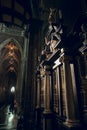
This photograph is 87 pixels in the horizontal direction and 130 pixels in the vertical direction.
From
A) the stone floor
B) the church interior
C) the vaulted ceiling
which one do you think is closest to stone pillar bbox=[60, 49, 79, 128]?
the church interior

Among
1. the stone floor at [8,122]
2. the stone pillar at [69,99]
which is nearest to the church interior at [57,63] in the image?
the stone pillar at [69,99]

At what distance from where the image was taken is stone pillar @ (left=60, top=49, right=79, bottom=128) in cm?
283

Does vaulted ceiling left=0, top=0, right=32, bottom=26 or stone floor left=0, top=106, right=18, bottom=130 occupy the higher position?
vaulted ceiling left=0, top=0, right=32, bottom=26

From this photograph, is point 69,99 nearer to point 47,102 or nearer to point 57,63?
point 57,63

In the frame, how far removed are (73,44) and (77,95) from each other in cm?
145

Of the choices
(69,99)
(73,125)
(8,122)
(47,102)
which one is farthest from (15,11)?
(73,125)

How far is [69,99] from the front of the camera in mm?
3064

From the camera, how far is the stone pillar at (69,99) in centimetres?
283

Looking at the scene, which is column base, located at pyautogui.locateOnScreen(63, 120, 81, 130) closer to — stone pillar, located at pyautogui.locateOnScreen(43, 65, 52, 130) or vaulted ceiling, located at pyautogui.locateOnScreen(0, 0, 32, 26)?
stone pillar, located at pyautogui.locateOnScreen(43, 65, 52, 130)

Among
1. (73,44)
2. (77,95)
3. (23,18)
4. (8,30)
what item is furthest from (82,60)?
(8,30)

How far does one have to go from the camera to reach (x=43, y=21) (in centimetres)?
935

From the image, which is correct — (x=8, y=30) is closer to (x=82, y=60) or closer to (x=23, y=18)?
(x=23, y=18)

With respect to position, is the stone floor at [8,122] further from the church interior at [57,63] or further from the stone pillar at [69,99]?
the stone pillar at [69,99]

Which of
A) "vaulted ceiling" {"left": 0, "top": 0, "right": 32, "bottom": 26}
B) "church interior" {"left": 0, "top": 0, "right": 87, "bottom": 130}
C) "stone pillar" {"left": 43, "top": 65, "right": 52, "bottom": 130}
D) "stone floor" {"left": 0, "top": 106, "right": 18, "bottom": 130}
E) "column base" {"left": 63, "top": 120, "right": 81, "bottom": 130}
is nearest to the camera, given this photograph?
"column base" {"left": 63, "top": 120, "right": 81, "bottom": 130}
